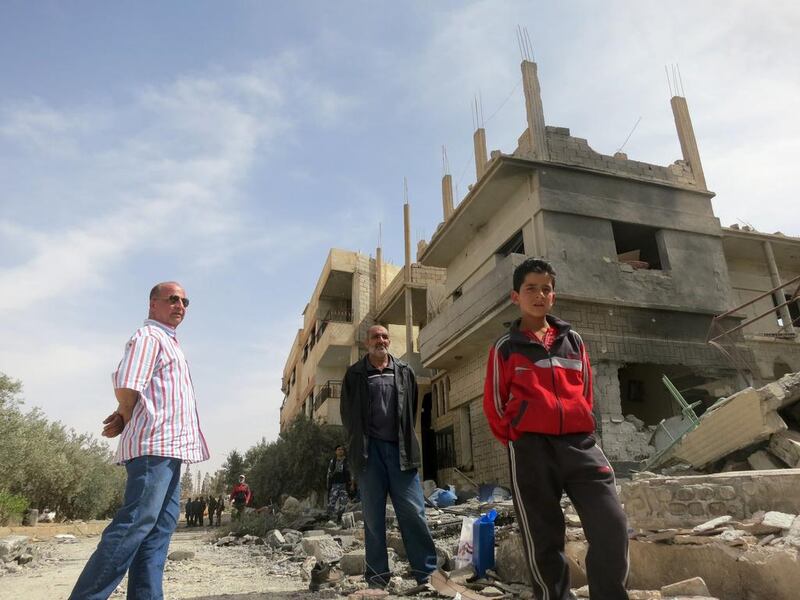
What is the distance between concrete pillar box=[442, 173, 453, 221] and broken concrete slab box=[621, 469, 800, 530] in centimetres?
1546

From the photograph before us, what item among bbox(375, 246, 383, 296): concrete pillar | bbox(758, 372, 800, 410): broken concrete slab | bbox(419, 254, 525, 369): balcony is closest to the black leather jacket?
bbox(758, 372, 800, 410): broken concrete slab

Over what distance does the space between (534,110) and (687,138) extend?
188 inches

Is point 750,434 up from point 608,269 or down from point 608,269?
down

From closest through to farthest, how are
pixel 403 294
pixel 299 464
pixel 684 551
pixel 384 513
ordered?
pixel 684 551, pixel 384 513, pixel 299 464, pixel 403 294

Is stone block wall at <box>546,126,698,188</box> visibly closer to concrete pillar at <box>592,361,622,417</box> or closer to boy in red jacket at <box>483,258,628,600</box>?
concrete pillar at <box>592,361,622,417</box>

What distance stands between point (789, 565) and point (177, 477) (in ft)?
9.48

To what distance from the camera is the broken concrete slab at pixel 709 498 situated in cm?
344

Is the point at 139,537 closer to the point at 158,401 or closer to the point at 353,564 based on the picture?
the point at 158,401

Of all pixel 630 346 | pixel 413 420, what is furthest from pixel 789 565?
pixel 630 346

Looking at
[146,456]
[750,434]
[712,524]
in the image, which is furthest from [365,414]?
[750,434]

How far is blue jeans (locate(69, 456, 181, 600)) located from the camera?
2.27 m

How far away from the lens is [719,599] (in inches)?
111

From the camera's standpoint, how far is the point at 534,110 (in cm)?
1422

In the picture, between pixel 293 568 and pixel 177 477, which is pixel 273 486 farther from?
pixel 177 477
